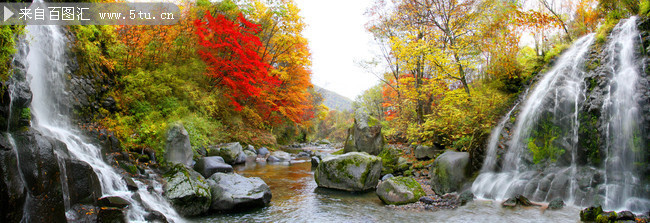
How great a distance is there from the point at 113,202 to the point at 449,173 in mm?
7880

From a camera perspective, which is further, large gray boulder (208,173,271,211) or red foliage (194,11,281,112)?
red foliage (194,11,281,112)

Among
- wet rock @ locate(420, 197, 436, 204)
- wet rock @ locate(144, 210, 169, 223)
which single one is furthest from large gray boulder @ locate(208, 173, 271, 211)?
wet rock @ locate(420, 197, 436, 204)

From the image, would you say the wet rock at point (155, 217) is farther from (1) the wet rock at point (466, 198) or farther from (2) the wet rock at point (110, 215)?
(1) the wet rock at point (466, 198)

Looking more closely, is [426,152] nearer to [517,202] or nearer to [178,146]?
[517,202]

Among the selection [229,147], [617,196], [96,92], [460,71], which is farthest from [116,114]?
[617,196]

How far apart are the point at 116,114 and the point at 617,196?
12.3m

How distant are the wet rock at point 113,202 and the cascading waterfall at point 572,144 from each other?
785cm

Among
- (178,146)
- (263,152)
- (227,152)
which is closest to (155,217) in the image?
(178,146)

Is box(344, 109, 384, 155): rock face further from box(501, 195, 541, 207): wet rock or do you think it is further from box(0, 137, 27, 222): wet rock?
box(0, 137, 27, 222): wet rock

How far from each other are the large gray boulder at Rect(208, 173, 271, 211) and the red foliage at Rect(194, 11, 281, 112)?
22.2 ft

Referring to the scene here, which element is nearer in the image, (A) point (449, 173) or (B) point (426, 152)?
(A) point (449, 173)

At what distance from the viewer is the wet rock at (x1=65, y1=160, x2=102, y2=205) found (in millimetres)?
4941

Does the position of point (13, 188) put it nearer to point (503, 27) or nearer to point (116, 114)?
point (116, 114)

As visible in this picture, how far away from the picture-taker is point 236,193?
7.05 metres
